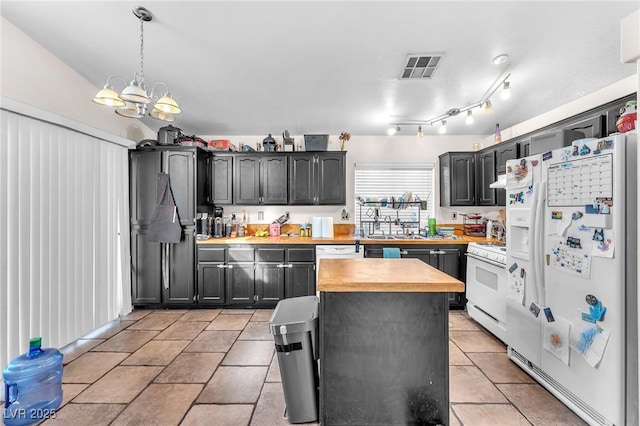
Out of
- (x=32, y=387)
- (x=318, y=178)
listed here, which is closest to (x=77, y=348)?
(x=32, y=387)

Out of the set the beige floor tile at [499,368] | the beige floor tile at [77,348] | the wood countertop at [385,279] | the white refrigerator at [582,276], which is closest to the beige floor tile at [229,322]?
the beige floor tile at [77,348]

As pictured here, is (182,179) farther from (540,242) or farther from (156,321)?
(540,242)

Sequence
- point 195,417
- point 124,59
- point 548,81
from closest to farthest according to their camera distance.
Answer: point 195,417, point 124,59, point 548,81

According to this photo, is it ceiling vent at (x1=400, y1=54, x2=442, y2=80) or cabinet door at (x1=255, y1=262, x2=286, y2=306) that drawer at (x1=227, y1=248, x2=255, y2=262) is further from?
ceiling vent at (x1=400, y1=54, x2=442, y2=80)

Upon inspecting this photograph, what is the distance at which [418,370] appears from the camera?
155cm

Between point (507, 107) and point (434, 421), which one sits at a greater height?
point (507, 107)

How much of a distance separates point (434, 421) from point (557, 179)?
5.89 feet

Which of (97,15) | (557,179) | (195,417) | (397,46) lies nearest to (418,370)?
(195,417)

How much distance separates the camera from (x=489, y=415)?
5.98 feet

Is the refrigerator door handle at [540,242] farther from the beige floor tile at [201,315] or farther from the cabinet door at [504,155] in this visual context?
the beige floor tile at [201,315]

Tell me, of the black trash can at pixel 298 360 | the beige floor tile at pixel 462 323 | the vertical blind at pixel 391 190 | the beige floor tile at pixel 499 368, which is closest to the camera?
the black trash can at pixel 298 360

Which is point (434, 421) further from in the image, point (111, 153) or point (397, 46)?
point (111, 153)

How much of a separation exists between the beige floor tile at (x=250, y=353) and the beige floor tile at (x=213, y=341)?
0.34 feet

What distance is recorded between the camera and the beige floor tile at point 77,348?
256 cm
